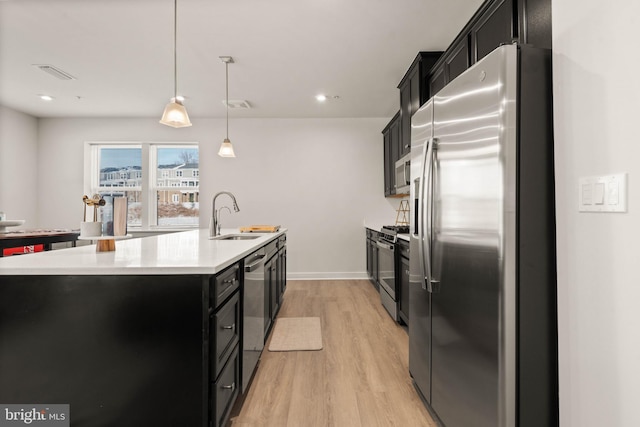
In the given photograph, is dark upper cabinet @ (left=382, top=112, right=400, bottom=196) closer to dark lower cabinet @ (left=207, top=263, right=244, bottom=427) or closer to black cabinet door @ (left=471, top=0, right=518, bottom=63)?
black cabinet door @ (left=471, top=0, right=518, bottom=63)

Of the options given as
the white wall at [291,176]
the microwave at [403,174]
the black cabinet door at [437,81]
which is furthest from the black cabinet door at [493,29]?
the white wall at [291,176]

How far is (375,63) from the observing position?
3.52m

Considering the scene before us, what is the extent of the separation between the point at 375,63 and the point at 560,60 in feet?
8.25

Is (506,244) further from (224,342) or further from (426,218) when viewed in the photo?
(224,342)

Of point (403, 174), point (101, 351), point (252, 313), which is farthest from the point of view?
point (403, 174)

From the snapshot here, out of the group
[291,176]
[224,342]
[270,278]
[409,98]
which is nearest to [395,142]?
[409,98]

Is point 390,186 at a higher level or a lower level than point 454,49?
lower

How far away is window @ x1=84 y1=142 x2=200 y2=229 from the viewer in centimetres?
570

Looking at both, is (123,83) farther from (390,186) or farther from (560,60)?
(560,60)

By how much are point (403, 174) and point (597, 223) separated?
2.85 m

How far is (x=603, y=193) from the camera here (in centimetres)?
107

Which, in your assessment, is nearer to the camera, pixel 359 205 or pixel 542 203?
pixel 542 203

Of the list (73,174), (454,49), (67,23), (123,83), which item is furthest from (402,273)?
(73,174)

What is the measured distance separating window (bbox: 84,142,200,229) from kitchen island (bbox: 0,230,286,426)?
451cm
